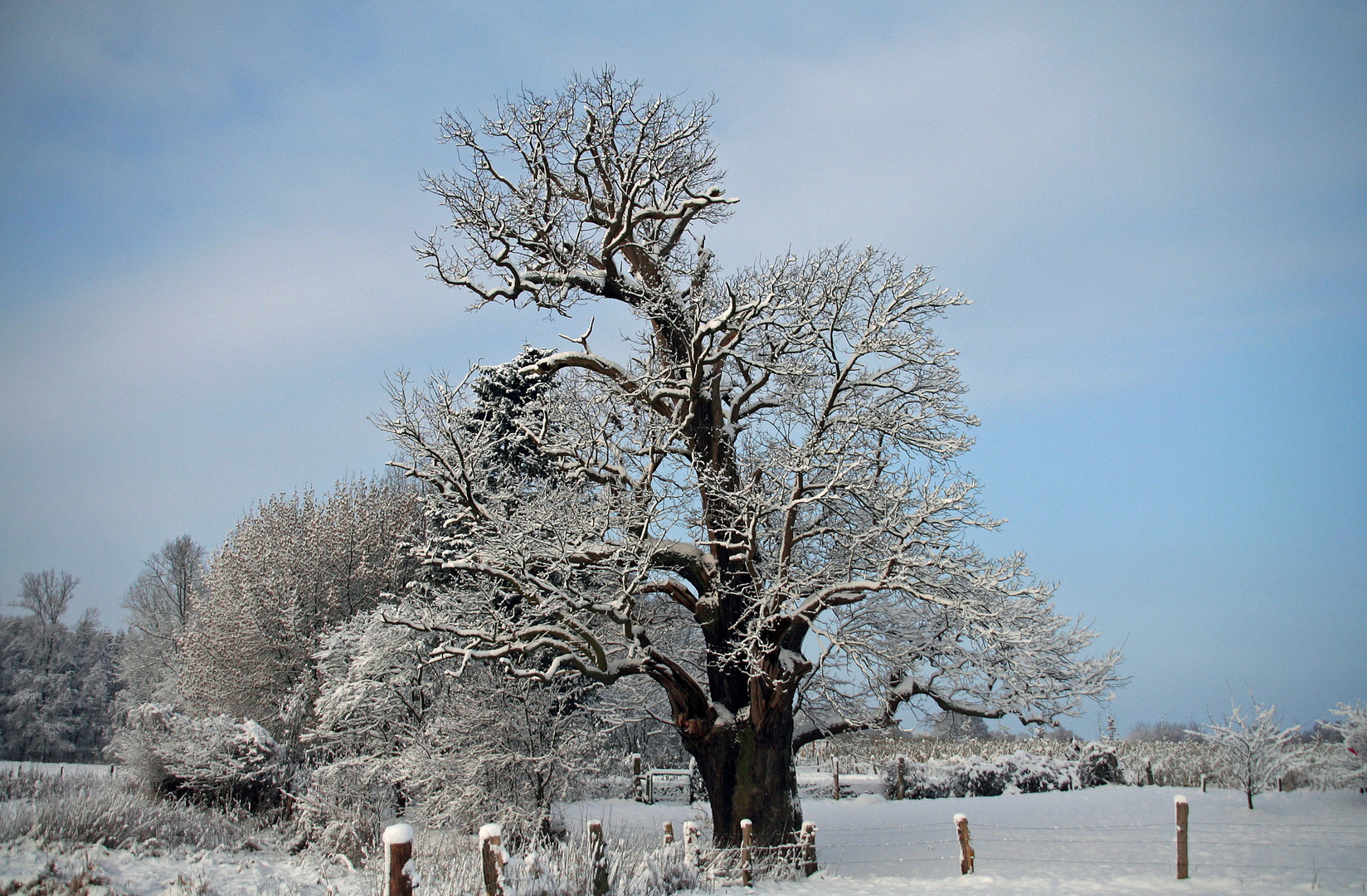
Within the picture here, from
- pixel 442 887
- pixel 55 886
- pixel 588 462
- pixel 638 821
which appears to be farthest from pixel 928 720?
pixel 55 886

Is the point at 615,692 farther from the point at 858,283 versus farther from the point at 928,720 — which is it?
the point at 858,283

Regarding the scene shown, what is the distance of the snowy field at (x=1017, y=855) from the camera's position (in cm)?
878

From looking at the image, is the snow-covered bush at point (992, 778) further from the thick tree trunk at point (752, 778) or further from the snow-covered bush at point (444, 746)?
the thick tree trunk at point (752, 778)

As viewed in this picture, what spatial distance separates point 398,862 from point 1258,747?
19632mm

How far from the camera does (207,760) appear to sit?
13719 mm

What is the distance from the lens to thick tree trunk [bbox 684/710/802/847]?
397 inches

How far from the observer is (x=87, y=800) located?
1028 cm

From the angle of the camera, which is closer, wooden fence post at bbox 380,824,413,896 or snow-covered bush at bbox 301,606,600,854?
wooden fence post at bbox 380,824,413,896

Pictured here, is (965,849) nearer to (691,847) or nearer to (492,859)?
(691,847)

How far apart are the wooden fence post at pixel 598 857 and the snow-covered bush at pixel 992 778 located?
16227 mm

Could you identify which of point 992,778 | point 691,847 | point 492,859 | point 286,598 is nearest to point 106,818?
point 492,859

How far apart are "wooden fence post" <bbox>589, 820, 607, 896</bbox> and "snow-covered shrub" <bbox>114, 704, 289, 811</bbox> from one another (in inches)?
365

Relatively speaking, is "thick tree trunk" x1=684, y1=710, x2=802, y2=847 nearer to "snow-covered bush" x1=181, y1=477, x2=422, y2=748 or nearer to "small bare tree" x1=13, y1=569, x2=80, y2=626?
"snow-covered bush" x1=181, y1=477, x2=422, y2=748

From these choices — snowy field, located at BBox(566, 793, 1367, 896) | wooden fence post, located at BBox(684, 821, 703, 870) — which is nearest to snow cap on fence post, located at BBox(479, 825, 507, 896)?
wooden fence post, located at BBox(684, 821, 703, 870)
